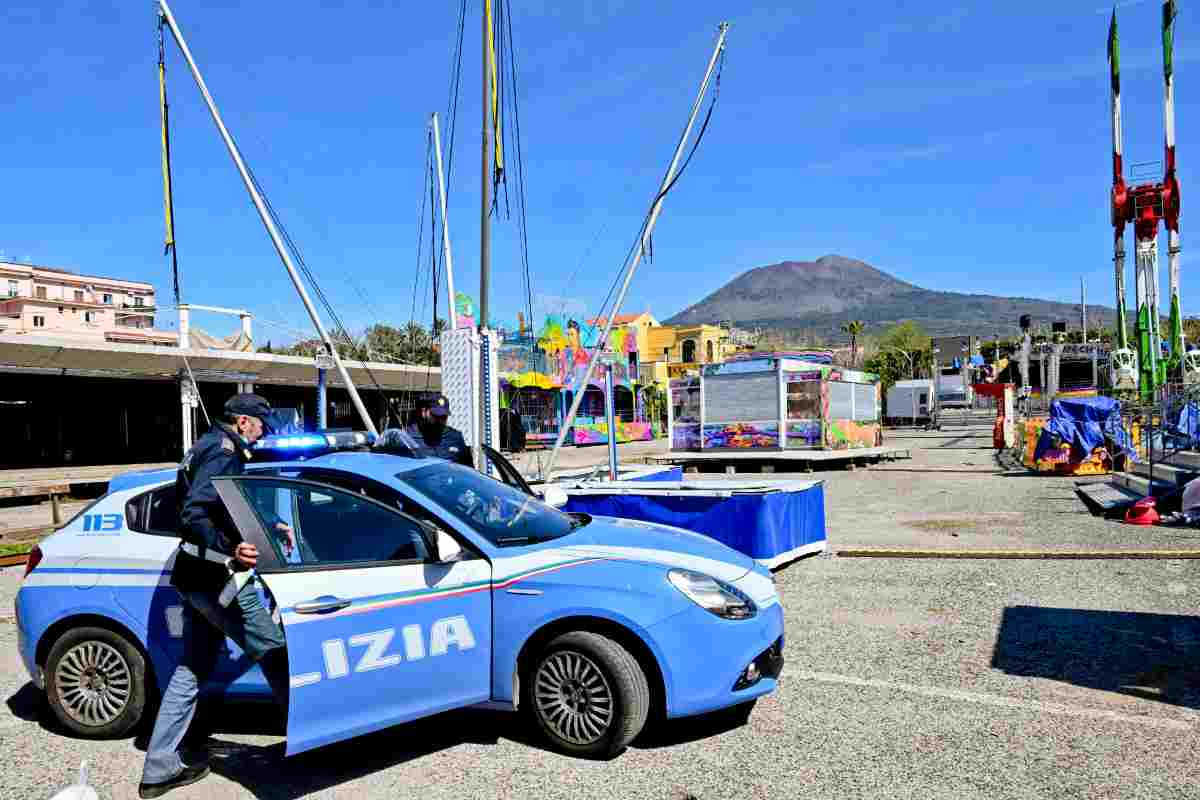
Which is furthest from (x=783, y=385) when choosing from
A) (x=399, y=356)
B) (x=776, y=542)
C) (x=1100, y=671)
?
(x=399, y=356)

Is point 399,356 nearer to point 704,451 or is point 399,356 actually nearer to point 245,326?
point 245,326

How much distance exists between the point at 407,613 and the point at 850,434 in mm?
26891

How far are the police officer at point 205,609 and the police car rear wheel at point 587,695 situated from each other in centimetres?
126

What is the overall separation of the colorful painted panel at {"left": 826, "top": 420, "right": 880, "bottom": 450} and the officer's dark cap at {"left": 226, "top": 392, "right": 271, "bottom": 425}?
24.6m

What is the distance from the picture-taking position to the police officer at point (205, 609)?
4.37 metres

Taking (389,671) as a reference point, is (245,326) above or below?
above

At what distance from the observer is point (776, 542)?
9.60 metres

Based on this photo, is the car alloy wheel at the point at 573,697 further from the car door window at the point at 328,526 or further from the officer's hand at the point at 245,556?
the officer's hand at the point at 245,556

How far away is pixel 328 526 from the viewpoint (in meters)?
5.06

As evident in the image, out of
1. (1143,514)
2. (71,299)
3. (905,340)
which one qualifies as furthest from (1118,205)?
(71,299)

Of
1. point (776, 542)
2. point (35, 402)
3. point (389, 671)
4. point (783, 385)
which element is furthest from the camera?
point (35, 402)

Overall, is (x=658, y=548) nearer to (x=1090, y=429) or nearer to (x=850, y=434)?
(x=1090, y=429)

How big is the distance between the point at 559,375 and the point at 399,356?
77.0 feet

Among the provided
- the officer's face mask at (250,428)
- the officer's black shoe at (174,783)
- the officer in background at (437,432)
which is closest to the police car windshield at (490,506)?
the officer's face mask at (250,428)
